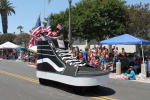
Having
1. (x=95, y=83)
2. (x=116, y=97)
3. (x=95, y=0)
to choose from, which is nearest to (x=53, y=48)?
(x=95, y=83)

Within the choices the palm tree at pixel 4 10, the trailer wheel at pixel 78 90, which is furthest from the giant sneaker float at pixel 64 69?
the palm tree at pixel 4 10

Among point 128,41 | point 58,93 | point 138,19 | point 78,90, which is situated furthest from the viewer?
point 138,19

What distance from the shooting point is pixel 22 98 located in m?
9.27

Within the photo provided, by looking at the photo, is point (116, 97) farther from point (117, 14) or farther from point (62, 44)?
point (117, 14)

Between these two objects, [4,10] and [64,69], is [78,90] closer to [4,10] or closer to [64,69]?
[64,69]

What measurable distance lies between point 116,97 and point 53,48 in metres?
3.09

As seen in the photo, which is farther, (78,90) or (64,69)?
(64,69)

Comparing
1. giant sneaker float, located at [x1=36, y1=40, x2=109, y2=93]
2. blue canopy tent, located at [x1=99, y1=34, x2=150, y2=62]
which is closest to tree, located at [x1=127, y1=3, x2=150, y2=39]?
blue canopy tent, located at [x1=99, y1=34, x2=150, y2=62]

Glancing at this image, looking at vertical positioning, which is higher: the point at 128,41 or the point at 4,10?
the point at 4,10

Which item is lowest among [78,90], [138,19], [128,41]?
[78,90]

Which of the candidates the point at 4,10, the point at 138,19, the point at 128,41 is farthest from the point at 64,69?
the point at 4,10

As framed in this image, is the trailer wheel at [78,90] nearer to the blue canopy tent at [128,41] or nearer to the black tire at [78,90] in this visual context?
the black tire at [78,90]

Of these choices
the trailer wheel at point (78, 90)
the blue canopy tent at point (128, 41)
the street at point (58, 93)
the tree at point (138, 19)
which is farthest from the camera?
the tree at point (138, 19)

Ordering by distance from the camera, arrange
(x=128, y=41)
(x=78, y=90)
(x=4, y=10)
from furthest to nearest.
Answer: (x=4, y=10) < (x=128, y=41) < (x=78, y=90)
